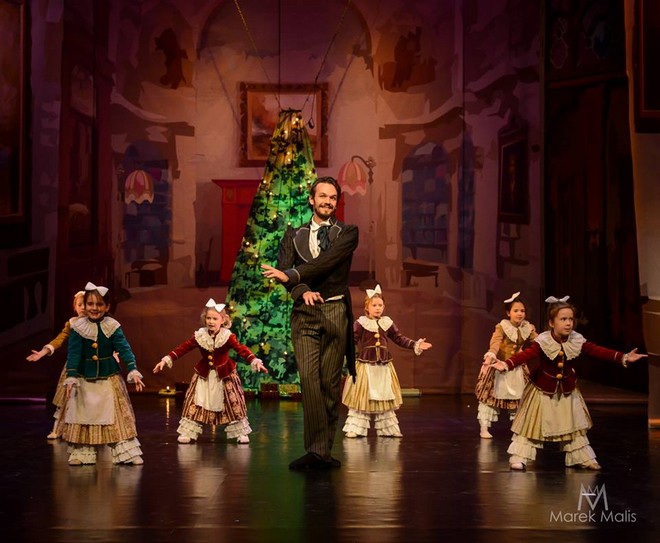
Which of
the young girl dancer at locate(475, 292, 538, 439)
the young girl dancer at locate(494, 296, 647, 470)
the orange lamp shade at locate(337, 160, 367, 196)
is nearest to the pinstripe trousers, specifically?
the young girl dancer at locate(494, 296, 647, 470)

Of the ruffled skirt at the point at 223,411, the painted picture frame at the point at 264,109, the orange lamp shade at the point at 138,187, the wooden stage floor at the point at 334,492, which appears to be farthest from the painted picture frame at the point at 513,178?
the ruffled skirt at the point at 223,411

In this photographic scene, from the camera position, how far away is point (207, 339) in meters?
7.48

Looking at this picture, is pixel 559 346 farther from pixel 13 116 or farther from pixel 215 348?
pixel 13 116

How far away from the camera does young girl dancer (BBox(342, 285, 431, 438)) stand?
7688mm

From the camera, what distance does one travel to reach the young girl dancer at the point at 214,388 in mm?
7344

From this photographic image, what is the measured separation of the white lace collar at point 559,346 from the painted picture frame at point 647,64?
95.4 inches

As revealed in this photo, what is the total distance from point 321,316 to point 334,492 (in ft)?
3.62

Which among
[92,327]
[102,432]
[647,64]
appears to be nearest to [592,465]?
[102,432]

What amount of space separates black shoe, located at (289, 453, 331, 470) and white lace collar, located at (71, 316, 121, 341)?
1.32 m

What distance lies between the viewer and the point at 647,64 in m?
8.03

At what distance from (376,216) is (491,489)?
5.45 meters

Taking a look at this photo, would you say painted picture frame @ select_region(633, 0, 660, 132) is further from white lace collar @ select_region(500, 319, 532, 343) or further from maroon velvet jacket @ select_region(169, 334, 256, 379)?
maroon velvet jacket @ select_region(169, 334, 256, 379)

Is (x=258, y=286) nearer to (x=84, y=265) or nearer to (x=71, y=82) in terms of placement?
(x=84, y=265)

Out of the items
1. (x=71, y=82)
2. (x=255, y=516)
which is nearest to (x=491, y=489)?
(x=255, y=516)
